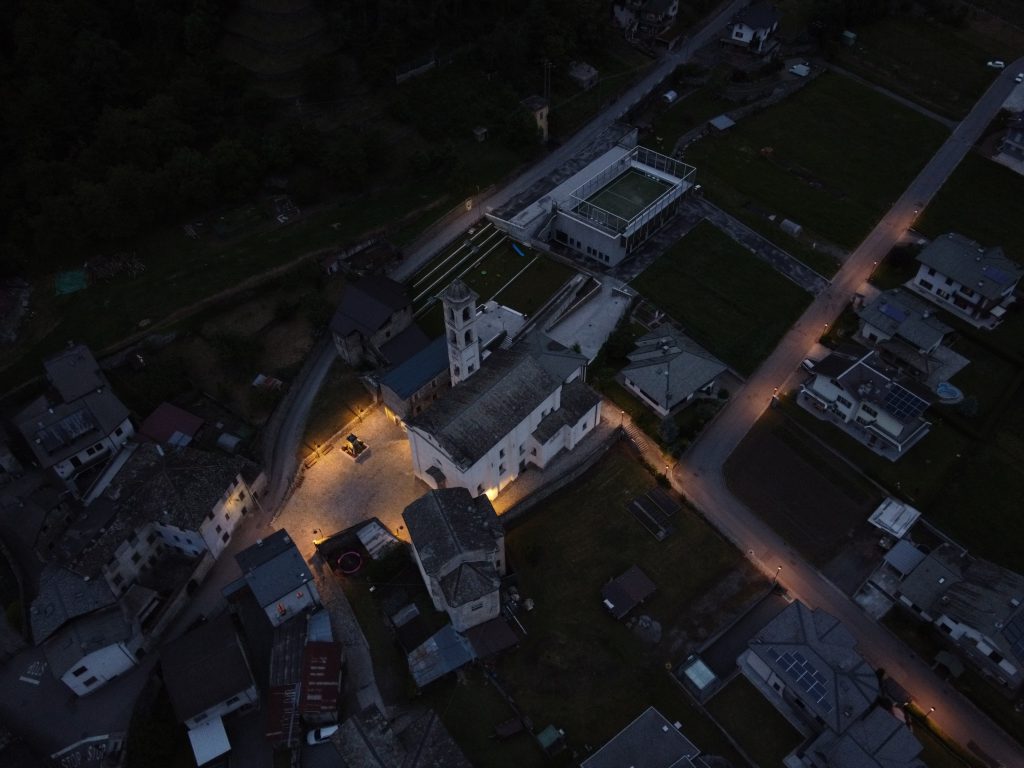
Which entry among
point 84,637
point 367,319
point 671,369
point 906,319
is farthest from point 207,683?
point 906,319

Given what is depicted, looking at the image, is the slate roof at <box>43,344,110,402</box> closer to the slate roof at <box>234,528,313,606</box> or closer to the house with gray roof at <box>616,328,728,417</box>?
the slate roof at <box>234,528,313,606</box>

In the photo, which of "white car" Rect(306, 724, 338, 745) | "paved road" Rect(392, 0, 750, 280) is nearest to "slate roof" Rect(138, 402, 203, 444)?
"paved road" Rect(392, 0, 750, 280)

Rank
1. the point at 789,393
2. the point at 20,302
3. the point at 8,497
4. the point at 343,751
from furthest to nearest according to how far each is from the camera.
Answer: the point at 20,302
the point at 789,393
the point at 8,497
the point at 343,751

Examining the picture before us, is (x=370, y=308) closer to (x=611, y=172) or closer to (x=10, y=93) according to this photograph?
(x=611, y=172)

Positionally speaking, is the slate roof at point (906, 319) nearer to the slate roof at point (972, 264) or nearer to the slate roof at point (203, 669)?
the slate roof at point (972, 264)

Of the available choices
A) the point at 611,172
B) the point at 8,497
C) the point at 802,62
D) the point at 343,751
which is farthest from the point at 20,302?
the point at 802,62

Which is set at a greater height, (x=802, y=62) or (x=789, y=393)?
(x=802, y=62)

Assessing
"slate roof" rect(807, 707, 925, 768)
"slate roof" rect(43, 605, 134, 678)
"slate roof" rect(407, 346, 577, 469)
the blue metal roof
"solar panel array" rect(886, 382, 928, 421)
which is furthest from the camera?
the blue metal roof
